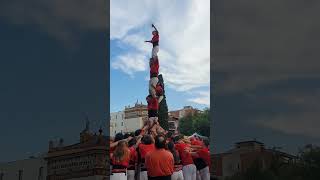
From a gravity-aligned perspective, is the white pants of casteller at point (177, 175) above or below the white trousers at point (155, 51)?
below

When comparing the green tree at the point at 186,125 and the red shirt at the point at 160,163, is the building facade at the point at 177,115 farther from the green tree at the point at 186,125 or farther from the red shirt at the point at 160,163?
the red shirt at the point at 160,163

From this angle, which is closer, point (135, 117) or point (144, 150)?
point (144, 150)

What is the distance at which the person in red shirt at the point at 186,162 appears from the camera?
26.1ft

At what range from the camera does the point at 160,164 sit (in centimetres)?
722

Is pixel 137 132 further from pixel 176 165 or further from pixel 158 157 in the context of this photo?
pixel 158 157

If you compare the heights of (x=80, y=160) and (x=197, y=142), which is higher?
(x=197, y=142)

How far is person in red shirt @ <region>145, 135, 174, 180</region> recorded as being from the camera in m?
7.23

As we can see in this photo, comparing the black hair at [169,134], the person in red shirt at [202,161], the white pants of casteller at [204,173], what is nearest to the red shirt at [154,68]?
the black hair at [169,134]

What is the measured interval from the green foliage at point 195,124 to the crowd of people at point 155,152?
0.17 metres

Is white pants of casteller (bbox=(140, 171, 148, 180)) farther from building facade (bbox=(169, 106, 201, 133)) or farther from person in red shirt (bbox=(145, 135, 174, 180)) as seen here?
building facade (bbox=(169, 106, 201, 133))

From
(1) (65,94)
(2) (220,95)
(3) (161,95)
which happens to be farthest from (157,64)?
(1) (65,94)

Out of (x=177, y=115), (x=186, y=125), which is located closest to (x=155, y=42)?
(x=177, y=115)

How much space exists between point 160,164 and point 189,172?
879 millimetres

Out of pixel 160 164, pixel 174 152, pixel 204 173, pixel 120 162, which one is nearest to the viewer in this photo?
pixel 160 164
